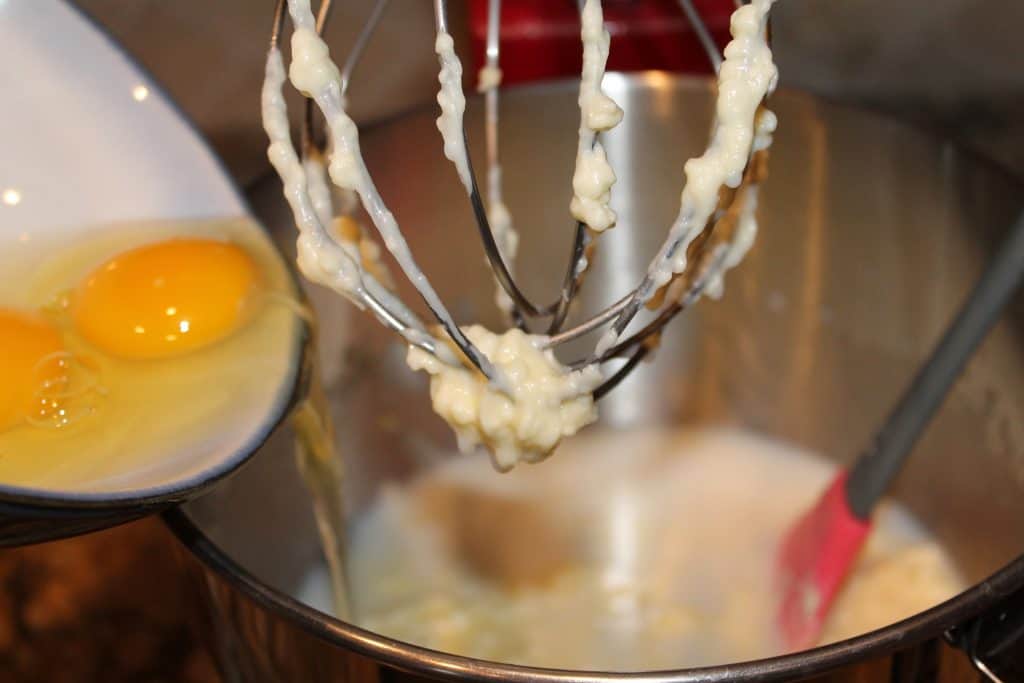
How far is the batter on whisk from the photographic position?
457mm

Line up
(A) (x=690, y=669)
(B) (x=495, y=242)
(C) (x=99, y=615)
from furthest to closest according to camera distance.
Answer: (C) (x=99, y=615)
(B) (x=495, y=242)
(A) (x=690, y=669)

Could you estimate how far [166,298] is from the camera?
1.90 feet

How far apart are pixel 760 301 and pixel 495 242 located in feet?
1.28

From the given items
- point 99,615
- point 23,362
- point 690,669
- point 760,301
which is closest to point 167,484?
point 23,362

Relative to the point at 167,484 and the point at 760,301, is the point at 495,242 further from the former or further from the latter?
the point at 760,301

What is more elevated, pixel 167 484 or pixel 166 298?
pixel 166 298

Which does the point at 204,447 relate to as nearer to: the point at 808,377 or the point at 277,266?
the point at 277,266

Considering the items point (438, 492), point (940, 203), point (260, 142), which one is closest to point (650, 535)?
point (438, 492)

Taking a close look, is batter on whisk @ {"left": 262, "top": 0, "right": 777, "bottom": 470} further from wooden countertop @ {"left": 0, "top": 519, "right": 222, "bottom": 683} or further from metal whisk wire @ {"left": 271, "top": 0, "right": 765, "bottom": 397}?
wooden countertop @ {"left": 0, "top": 519, "right": 222, "bottom": 683}

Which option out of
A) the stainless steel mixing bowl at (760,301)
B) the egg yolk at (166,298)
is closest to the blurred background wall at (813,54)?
the stainless steel mixing bowl at (760,301)

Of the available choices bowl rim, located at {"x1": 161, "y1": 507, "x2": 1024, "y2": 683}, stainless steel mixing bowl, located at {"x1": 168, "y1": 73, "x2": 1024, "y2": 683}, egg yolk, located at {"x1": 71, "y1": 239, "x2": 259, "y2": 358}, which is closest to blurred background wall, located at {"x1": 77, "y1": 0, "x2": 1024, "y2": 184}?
stainless steel mixing bowl, located at {"x1": 168, "y1": 73, "x2": 1024, "y2": 683}

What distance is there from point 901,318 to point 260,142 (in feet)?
1.60

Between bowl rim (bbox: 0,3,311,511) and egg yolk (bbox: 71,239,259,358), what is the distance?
1.2 inches

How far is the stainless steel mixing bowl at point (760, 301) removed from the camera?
74 cm
